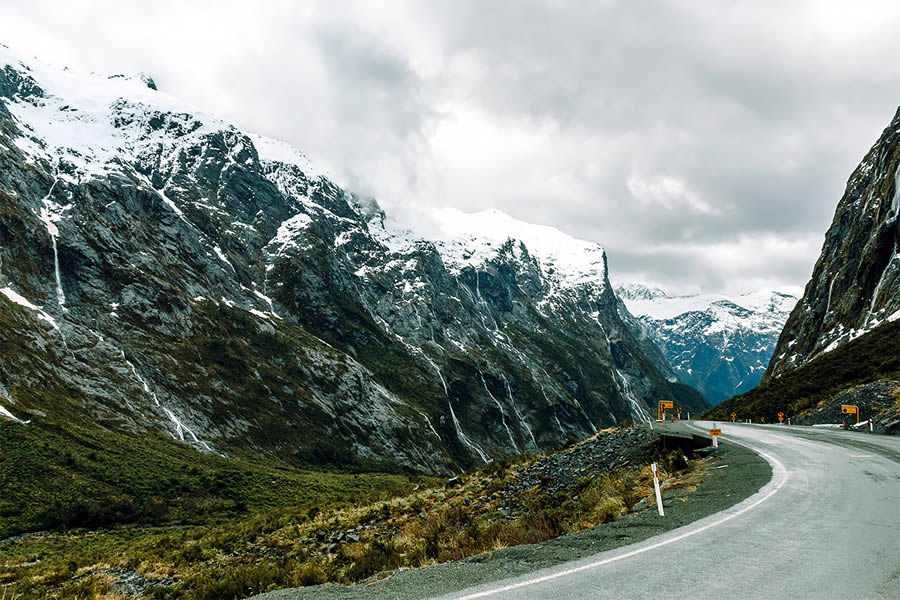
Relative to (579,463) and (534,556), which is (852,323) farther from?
(534,556)

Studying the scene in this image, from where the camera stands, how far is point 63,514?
170 feet

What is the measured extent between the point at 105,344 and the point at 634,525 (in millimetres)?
151034

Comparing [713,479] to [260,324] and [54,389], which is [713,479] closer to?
[54,389]

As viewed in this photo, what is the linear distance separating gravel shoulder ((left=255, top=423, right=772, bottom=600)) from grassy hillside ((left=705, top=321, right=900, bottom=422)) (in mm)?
39625

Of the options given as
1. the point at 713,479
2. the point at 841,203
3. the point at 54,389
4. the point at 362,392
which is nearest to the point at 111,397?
the point at 54,389

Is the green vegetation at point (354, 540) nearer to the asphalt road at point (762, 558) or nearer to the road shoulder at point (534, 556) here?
the road shoulder at point (534, 556)

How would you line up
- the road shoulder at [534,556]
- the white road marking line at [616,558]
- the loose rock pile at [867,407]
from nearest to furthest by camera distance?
the white road marking line at [616,558], the road shoulder at [534,556], the loose rock pile at [867,407]

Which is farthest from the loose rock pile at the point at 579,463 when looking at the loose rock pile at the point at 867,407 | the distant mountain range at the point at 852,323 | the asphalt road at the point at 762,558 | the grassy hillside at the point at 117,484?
the grassy hillside at the point at 117,484

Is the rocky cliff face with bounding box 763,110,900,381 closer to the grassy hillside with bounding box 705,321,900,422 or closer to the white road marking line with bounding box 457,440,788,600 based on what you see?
the grassy hillside with bounding box 705,321,900,422

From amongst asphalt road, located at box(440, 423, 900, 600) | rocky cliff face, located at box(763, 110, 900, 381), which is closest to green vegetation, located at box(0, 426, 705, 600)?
asphalt road, located at box(440, 423, 900, 600)

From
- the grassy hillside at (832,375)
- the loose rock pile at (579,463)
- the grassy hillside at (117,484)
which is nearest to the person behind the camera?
the loose rock pile at (579,463)

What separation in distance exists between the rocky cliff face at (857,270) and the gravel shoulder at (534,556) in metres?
72.1

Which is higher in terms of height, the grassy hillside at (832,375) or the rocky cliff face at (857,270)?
the rocky cliff face at (857,270)

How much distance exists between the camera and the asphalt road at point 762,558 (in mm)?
6426
